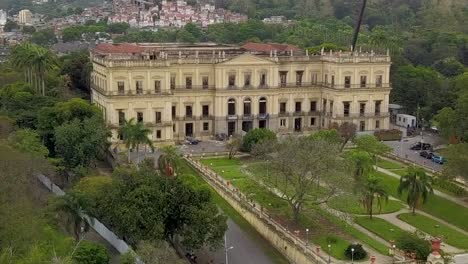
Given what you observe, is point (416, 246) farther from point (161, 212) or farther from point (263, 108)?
point (263, 108)

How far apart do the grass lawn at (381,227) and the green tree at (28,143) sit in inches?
817

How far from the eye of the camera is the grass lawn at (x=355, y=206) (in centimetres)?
3847

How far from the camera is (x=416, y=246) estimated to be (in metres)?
34.2

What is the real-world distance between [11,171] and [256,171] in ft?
46.0

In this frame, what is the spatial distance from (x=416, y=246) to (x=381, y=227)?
19.3 ft

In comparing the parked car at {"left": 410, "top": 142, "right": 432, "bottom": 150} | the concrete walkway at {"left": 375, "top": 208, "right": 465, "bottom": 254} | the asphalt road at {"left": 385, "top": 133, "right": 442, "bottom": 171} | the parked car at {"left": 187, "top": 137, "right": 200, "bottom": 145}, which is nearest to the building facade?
the parked car at {"left": 187, "top": 137, "right": 200, "bottom": 145}

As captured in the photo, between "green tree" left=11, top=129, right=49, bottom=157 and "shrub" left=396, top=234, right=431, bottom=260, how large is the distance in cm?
2341

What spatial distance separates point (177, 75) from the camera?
2517 inches

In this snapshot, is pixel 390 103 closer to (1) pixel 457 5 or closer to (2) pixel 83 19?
(1) pixel 457 5

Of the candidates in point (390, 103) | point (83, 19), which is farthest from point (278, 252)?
point (83, 19)

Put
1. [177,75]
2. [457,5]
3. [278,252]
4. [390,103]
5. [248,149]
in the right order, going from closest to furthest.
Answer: [278,252] → [248,149] → [177,75] → [390,103] → [457,5]

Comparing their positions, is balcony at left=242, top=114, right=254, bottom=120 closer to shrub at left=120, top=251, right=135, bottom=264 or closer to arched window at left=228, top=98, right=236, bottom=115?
arched window at left=228, top=98, right=236, bottom=115

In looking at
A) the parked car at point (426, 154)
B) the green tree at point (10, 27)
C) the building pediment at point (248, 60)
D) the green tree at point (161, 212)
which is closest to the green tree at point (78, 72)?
the building pediment at point (248, 60)

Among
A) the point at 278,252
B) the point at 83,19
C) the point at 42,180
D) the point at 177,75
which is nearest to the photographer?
the point at 278,252
